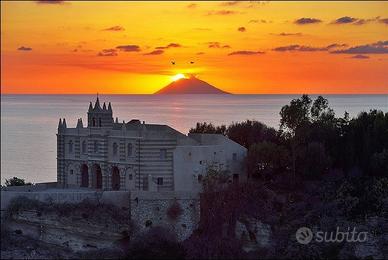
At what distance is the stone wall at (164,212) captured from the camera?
43.6m

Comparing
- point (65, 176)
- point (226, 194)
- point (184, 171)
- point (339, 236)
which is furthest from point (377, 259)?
point (65, 176)

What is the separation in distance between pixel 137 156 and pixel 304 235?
10.5 m

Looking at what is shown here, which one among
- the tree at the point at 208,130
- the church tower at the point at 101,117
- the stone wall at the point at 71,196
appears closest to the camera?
the stone wall at the point at 71,196

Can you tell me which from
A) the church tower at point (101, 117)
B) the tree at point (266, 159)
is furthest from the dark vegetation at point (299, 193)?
the church tower at point (101, 117)

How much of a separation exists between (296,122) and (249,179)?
6.48m

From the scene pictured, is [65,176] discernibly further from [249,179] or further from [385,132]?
[385,132]

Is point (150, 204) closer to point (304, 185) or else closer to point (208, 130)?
point (304, 185)

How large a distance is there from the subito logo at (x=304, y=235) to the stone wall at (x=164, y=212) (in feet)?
18.0

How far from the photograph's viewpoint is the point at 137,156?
45.9m

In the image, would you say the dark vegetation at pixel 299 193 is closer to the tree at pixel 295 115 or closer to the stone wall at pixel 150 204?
the tree at pixel 295 115

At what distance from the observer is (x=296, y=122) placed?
169 ft

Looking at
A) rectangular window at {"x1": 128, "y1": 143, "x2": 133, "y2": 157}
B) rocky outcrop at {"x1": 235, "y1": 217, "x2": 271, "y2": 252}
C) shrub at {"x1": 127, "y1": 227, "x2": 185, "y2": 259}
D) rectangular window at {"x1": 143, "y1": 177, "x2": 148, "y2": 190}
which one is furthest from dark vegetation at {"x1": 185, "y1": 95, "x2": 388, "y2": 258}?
rectangular window at {"x1": 128, "y1": 143, "x2": 133, "y2": 157}

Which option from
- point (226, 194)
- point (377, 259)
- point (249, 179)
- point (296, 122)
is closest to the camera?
point (377, 259)

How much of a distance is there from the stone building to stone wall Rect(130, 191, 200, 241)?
1.38m
